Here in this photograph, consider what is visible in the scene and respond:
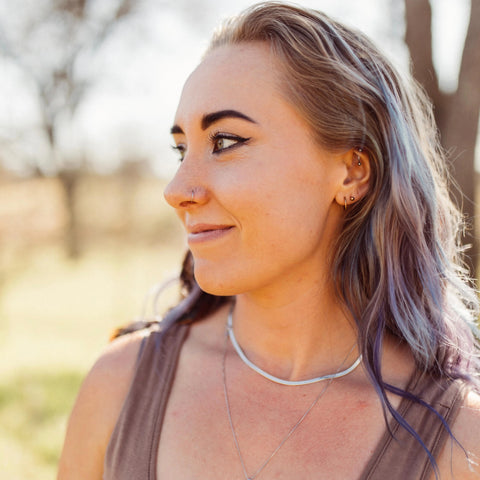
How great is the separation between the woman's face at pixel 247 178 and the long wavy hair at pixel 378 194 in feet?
0.25

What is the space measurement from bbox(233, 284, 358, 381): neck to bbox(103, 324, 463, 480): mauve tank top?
0.90ft

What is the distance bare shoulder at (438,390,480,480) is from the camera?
1625mm

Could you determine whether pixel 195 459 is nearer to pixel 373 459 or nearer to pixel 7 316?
pixel 373 459

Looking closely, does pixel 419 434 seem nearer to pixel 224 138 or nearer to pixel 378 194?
pixel 378 194

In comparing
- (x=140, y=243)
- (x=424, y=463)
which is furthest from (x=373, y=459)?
(x=140, y=243)

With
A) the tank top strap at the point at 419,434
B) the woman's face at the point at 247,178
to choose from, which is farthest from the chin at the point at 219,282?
the tank top strap at the point at 419,434

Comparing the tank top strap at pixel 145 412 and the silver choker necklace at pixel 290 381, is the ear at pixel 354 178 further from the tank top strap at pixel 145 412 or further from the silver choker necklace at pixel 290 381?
the tank top strap at pixel 145 412

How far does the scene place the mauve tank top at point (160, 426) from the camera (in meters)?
1.66

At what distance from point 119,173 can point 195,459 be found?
12.8 meters

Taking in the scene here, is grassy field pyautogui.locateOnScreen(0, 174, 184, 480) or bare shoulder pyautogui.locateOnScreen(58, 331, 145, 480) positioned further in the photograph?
grassy field pyautogui.locateOnScreen(0, 174, 184, 480)

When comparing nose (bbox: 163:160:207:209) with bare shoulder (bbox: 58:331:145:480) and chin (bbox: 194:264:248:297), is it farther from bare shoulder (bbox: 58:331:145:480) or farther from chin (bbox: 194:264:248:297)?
bare shoulder (bbox: 58:331:145:480)

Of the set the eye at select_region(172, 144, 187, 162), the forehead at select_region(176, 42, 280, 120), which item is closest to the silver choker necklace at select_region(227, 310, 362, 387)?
the eye at select_region(172, 144, 187, 162)

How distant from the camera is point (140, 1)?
42.8 ft

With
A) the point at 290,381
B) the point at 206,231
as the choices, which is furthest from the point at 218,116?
the point at 290,381
